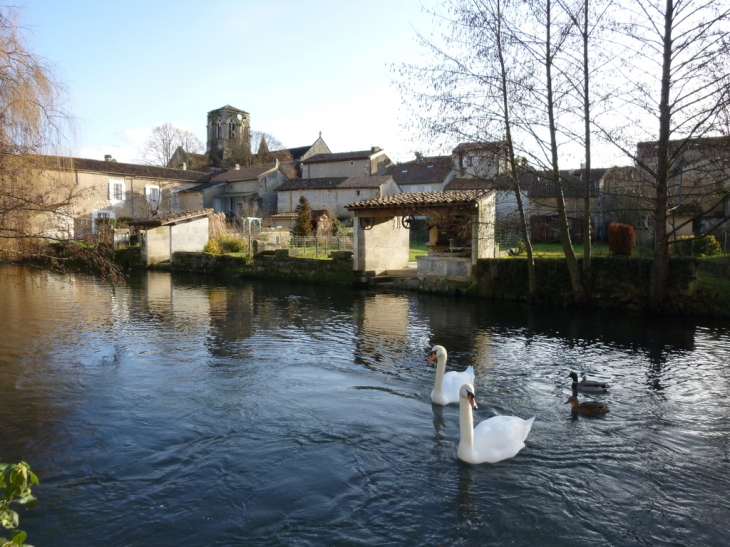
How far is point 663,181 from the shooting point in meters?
14.6

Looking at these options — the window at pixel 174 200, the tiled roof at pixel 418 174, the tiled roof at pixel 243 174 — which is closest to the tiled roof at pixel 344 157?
the tiled roof at pixel 418 174

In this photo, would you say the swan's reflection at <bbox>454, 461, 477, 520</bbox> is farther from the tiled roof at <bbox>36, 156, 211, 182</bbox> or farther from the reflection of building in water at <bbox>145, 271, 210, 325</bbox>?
the tiled roof at <bbox>36, 156, 211, 182</bbox>

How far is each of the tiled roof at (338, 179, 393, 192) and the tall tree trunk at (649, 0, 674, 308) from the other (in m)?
28.9

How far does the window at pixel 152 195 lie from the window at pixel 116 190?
231cm

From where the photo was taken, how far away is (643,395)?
8375mm

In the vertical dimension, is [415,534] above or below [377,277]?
below

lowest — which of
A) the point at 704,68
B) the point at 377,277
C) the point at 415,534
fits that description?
the point at 415,534

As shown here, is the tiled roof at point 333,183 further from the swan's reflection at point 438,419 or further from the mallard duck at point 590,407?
the mallard duck at point 590,407

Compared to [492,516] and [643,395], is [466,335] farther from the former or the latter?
[492,516]

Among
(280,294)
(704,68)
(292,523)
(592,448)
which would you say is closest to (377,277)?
(280,294)

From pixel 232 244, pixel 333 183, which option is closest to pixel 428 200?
pixel 232 244

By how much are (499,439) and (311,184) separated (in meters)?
41.7

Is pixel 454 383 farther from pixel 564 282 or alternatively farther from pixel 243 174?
pixel 243 174

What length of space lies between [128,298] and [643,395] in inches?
669
